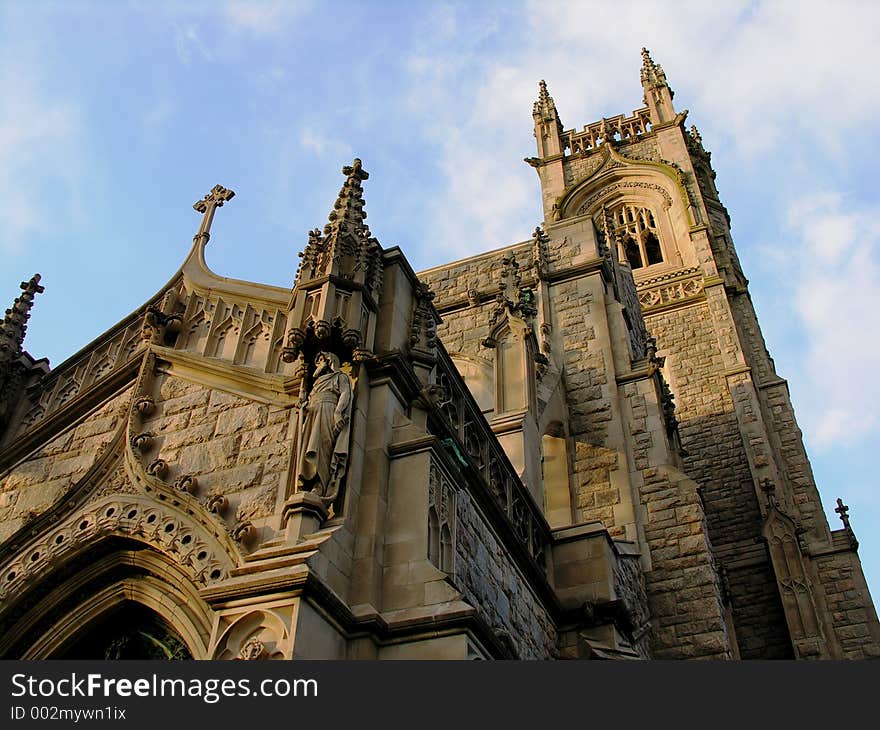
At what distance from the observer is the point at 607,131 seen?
39.1m

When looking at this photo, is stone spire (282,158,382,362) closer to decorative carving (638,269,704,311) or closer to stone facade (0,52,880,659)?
stone facade (0,52,880,659)

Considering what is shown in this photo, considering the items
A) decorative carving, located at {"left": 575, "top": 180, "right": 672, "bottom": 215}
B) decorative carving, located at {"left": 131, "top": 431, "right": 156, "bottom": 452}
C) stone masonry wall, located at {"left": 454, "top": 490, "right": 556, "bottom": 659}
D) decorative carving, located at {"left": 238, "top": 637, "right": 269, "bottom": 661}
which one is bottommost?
decorative carving, located at {"left": 238, "top": 637, "right": 269, "bottom": 661}

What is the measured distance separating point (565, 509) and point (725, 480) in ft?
33.6

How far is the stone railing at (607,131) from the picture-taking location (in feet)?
129

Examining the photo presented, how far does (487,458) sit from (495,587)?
5.77 feet

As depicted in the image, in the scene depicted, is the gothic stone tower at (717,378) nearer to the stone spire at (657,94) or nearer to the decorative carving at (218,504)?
the stone spire at (657,94)

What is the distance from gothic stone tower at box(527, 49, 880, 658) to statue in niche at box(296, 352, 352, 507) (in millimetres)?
6758

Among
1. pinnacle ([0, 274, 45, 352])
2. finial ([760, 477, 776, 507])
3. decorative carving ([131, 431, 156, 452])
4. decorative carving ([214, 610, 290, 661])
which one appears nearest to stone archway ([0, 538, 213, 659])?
decorative carving ([131, 431, 156, 452])

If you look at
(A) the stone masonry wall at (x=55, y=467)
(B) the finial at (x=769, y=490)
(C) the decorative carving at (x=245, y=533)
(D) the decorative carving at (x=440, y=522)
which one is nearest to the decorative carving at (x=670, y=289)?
(B) the finial at (x=769, y=490)

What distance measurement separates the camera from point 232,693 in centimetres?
501

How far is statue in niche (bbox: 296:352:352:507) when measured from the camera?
652 cm

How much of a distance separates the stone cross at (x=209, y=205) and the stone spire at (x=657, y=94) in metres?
30.9

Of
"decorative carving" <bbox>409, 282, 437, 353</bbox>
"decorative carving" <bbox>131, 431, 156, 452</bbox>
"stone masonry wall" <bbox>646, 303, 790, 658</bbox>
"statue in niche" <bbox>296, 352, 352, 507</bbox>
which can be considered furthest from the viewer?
"stone masonry wall" <bbox>646, 303, 790, 658</bbox>

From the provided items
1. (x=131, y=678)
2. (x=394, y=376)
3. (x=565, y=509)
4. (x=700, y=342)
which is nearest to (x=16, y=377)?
(x=394, y=376)
